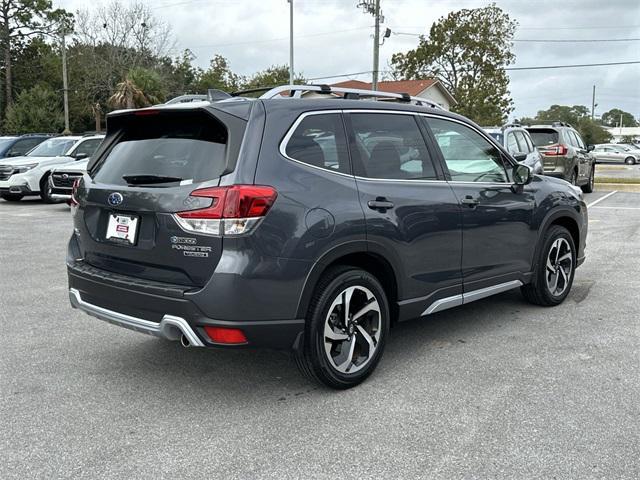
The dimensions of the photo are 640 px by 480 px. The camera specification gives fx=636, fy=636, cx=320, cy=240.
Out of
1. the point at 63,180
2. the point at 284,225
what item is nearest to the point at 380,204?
the point at 284,225

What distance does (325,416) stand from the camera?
140 inches

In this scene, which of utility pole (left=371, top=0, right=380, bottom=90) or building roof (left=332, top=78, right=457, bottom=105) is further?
building roof (left=332, top=78, right=457, bottom=105)

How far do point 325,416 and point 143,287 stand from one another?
1.25 meters

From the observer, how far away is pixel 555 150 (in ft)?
48.7

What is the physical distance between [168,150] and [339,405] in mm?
1817

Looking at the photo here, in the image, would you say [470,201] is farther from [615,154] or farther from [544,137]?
[615,154]

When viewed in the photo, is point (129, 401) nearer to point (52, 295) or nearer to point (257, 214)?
point (257, 214)

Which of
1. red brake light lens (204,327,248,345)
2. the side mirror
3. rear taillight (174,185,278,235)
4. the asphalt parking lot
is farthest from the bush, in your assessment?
red brake light lens (204,327,248,345)

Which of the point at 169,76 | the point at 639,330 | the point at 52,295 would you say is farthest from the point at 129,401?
the point at 169,76

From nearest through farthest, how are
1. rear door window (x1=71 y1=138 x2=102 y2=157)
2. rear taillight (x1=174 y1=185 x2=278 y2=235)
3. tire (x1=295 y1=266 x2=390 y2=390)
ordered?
rear taillight (x1=174 y1=185 x2=278 y2=235) < tire (x1=295 y1=266 x2=390 y2=390) < rear door window (x1=71 y1=138 x2=102 y2=157)

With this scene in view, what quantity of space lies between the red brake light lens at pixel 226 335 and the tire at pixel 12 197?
13809 millimetres

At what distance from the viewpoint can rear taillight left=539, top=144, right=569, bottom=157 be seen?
14820 mm

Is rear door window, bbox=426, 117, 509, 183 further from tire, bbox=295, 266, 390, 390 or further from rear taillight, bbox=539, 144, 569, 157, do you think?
rear taillight, bbox=539, 144, 569, 157

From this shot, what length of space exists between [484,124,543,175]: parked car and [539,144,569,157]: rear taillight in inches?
82.9
